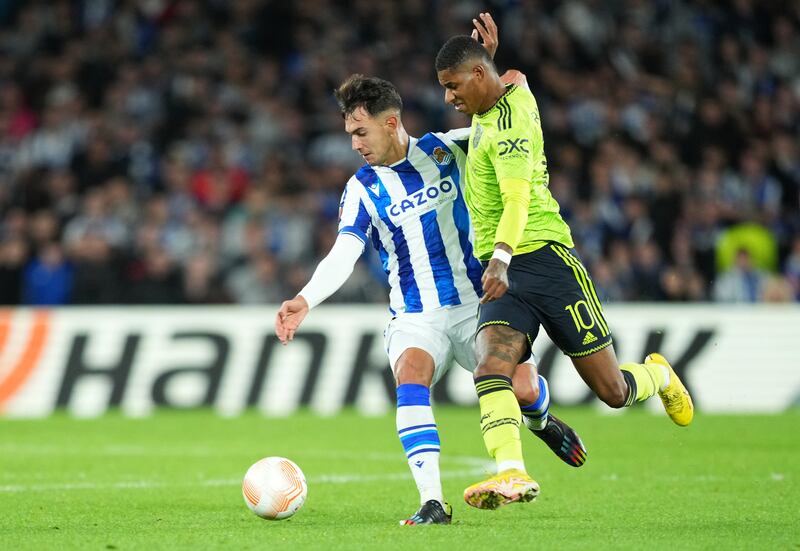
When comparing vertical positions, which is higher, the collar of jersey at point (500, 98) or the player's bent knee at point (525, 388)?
the collar of jersey at point (500, 98)

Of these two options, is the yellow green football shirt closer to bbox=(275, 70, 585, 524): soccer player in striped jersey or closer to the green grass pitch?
bbox=(275, 70, 585, 524): soccer player in striped jersey

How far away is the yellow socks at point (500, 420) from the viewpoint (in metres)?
6.32

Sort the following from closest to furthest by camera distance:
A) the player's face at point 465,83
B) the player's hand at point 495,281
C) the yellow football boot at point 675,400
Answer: the player's hand at point 495,281
the player's face at point 465,83
the yellow football boot at point 675,400

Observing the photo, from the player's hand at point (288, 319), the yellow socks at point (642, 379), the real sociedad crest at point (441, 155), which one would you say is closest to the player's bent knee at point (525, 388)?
the yellow socks at point (642, 379)

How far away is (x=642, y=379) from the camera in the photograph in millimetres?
7461

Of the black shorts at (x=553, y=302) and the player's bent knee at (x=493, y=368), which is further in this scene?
the black shorts at (x=553, y=302)

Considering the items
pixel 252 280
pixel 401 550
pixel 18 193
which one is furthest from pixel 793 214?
pixel 401 550

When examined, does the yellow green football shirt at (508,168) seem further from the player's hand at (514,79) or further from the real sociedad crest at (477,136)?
the player's hand at (514,79)

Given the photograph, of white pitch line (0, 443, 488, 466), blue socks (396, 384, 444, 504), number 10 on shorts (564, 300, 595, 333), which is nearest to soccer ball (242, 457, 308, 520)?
blue socks (396, 384, 444, 504)

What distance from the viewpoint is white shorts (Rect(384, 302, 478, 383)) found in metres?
7.01

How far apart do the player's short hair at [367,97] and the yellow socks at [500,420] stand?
1522 millimetres

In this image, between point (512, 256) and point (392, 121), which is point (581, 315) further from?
point (392, 121)

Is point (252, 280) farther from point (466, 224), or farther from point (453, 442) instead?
point (466, 224)

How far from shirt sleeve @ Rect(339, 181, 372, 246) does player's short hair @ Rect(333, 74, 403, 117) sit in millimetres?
437
